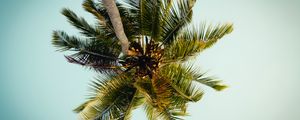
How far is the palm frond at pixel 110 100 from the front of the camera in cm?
998

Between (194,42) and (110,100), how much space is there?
9.18ft

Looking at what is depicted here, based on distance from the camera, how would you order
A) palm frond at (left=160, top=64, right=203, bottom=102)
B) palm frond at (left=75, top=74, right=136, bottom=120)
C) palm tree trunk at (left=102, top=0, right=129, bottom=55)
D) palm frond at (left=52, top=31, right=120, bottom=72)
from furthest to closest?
palm frond at (left=52, top=31, right=120, bottom=72) → palm frond at (left=75, top=74, right=136, bottom=120) → palm frond at (left=160, top=64, right=203, bottom=102) → palm tree trunk at (left=102, top=0, right=129, bottom=55)

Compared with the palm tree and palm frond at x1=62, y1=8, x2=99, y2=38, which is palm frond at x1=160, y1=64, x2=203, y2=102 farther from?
palm frond at x1=62, y1=8, x2=99, y2=38

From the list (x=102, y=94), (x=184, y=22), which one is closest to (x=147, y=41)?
(x=184, y=22)

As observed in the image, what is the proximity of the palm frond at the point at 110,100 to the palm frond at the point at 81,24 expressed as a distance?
1689mm

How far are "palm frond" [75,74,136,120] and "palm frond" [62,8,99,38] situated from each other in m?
1.69

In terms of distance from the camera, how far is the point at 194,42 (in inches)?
369

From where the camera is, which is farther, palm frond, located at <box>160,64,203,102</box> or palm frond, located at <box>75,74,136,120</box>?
palm frond, located at <box>75,74,136,120</box>

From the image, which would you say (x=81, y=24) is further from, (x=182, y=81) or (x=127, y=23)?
(x=182, y=81)

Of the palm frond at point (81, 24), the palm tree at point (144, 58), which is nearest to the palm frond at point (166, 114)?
the palm tree at point (144, 58)

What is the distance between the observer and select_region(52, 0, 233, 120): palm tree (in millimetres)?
9609

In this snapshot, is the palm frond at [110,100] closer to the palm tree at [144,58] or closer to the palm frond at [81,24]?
the palm tree at [144,58]

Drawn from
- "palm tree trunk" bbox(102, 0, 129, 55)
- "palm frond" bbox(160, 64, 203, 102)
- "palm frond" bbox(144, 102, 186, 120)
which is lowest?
"palm frond" bbox(144, 102, 186, 120)

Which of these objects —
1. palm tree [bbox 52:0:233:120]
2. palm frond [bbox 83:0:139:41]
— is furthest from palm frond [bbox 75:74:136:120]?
palm frond [bbox 83:0:139:41]
